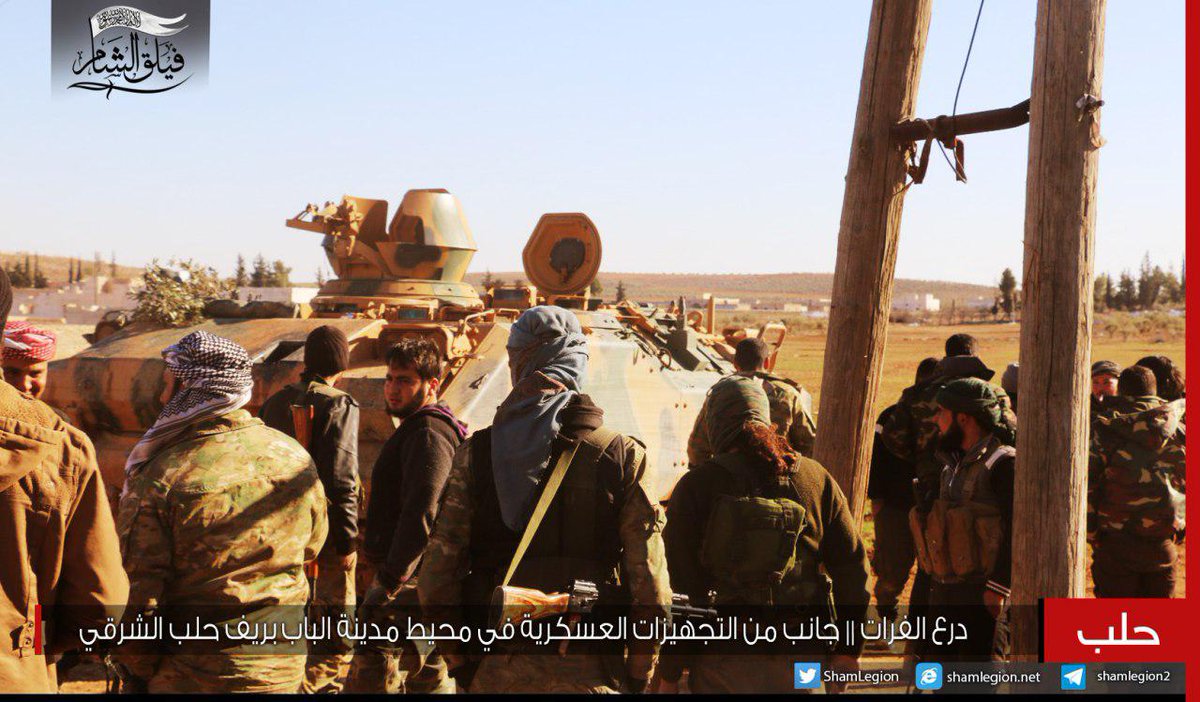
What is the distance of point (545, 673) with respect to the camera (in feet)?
11.2

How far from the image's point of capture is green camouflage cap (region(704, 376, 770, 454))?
13.0ft

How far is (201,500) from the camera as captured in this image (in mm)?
3217

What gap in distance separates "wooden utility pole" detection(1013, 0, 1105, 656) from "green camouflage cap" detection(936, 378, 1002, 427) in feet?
0.47

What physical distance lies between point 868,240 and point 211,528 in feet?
11.3

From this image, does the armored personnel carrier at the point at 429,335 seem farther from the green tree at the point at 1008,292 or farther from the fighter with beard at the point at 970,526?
the green tree at the point at 1008,292

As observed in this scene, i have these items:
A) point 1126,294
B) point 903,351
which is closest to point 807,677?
point 903,351

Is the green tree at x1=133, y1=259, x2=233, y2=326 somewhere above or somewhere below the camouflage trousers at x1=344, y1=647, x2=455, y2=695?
above

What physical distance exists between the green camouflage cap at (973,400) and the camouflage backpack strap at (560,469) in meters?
1.88

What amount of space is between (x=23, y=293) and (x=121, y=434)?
71761mm

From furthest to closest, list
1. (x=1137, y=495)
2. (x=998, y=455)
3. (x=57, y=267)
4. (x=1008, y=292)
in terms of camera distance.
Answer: (x=57, y=267) → (x=1008, y=292) → (x=1137, y=495) → (x=998, y=455)

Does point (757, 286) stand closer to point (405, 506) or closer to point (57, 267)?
point (57, 267)

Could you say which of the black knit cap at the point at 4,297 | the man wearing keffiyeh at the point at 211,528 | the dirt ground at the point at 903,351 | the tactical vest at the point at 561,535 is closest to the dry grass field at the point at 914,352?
the dirt ground at the point at 903,351

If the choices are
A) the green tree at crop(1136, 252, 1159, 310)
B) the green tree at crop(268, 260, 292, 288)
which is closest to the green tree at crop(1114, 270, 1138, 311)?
the green tree at crop(1136, 252, 1159, 310)

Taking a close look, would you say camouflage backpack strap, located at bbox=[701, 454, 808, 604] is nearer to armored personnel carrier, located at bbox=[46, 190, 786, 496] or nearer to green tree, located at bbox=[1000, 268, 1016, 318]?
armored personnel carrier, located at bbox=[46, 190, 786, 496]
